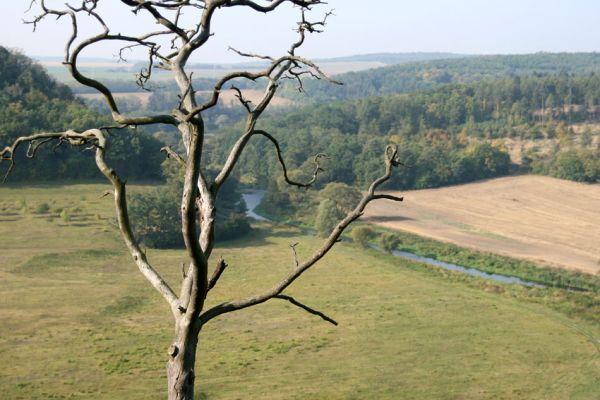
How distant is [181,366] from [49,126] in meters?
76.3

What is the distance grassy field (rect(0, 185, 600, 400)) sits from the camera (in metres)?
28.1

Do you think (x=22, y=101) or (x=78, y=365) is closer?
(x=78, y=365)

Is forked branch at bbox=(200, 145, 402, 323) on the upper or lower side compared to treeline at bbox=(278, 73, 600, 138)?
upper

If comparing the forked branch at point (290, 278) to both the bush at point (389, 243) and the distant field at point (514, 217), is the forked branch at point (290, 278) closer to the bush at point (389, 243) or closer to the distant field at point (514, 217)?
the distant field at point (514, 217)

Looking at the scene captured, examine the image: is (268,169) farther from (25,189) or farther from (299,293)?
(299,293)

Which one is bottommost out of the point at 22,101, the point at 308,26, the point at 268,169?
the point at 268,169

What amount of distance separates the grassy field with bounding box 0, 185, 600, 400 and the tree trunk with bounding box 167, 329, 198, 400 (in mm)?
21170

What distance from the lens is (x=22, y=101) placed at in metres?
80.2

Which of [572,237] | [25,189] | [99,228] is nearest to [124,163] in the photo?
[25,189]

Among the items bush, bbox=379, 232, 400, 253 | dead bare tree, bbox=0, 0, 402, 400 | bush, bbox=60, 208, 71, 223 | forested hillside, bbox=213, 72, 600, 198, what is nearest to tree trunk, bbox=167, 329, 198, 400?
dead bare tree, bbox=0, 0, 402, 400

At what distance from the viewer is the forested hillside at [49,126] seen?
71312 millimetres

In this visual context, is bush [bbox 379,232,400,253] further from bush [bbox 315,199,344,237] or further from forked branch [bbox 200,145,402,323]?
forked branch [bbox 200,145,402,323]

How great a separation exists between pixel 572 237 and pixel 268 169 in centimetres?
4935

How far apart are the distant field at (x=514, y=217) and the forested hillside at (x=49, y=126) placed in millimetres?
24951
